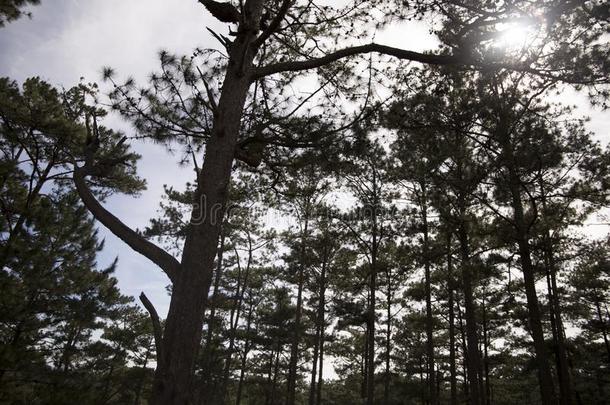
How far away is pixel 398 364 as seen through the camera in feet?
95.9

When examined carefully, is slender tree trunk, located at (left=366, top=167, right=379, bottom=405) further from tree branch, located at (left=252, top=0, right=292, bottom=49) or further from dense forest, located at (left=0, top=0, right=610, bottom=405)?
tree branch, located at (left=252, top=0, right=292, bottom=49)

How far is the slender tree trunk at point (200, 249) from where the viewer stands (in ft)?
7.54

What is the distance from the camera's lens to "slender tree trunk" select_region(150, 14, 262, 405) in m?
2.30

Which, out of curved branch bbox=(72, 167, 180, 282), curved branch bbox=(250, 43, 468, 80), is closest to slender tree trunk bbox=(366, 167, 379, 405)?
curved branch bbox=(250, 43, 468, 80)

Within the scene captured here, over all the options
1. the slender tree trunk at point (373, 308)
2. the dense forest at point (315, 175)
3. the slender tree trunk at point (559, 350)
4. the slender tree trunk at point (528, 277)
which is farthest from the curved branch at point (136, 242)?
the slender tree trunk at point (373, 308)

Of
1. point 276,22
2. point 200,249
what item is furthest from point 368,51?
point 200,249

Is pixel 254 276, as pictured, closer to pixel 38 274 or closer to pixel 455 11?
pixel 38 274

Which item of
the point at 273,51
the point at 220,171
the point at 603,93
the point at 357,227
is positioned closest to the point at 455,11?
the point at 603,93

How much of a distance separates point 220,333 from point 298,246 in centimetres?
1002

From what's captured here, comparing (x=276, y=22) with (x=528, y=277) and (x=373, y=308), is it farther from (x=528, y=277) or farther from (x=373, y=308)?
(x=373, y=308)

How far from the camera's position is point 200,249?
2.71 metres

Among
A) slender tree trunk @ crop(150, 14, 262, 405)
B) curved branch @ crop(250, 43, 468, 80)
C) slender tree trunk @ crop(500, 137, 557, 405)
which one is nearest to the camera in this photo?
slender tree trunk @ crop(150, 14, 262, 405)

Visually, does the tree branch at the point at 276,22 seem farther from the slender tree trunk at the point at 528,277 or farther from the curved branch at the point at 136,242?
the slender tree trunk at the point at 528,277

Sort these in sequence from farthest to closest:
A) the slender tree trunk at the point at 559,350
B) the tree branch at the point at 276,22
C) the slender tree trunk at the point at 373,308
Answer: the slender tree trunk at the point at 373,308, the slender tree trunk at the point at 559,350, the tree branch at the point at 276,22
